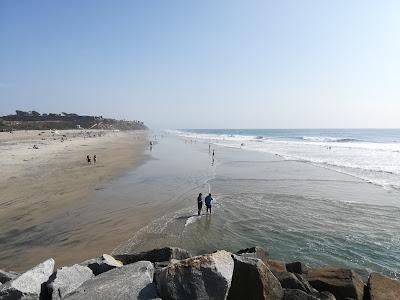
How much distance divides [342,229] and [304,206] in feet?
13.6

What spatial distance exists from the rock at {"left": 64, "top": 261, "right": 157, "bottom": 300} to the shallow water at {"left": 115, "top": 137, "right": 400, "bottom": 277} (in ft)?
19.2

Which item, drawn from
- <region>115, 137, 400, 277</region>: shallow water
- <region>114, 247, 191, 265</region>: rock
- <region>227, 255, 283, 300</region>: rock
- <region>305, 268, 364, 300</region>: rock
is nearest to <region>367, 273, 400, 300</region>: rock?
<region>305, 268, 364, 300</region>: rock

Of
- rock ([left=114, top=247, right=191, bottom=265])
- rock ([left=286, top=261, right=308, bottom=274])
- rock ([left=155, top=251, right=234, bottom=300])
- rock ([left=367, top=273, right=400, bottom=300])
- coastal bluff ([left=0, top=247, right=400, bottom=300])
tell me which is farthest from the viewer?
rock ([left=114, top=247, right=191, bottom=265])

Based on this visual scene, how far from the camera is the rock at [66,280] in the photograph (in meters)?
6.66

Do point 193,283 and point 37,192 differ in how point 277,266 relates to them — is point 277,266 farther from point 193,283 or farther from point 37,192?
point 37,192

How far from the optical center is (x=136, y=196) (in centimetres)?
2112

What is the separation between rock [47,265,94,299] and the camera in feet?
21.8

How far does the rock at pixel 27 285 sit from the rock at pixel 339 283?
5.81 m

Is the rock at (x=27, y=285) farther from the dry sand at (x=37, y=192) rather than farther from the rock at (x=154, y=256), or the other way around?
the dry sand at (x=37, y=192)

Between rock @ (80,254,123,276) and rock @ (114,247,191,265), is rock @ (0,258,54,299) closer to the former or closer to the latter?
rock @ (80,254,123,276)

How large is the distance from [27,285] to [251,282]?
4184 mm

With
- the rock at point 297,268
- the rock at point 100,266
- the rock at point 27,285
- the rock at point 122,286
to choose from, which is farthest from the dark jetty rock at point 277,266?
the rock at point 27,285

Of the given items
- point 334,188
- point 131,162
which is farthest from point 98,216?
point 131,162

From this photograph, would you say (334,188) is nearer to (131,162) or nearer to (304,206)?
(304,206)
